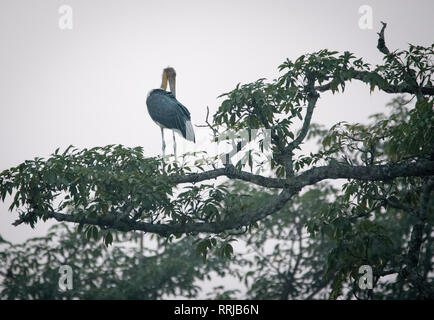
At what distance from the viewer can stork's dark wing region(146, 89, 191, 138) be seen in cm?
1360

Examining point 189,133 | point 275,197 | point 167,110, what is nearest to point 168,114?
point 167,110

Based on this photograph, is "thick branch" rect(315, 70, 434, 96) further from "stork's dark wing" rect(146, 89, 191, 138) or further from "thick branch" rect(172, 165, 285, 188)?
"stork's dark wing" rect(146, 89, 191, 138)

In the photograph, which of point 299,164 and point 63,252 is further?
point 63,252

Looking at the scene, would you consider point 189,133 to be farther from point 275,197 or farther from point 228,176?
point 275,197

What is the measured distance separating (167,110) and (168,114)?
12 cm

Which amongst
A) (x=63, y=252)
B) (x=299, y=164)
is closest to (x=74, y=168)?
(x=299, y=164)

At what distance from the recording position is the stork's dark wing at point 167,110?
13.6m

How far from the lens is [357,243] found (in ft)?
29.9

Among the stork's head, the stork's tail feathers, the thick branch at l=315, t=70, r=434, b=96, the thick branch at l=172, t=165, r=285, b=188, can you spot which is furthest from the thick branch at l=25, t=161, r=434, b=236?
the stork's head

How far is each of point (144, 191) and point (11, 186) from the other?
75.1 inches

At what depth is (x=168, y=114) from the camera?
13.9 meters

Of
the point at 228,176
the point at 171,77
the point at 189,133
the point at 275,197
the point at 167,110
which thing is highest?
the point at 171,77
